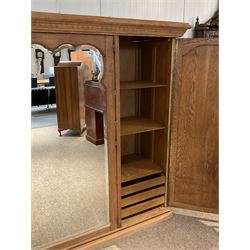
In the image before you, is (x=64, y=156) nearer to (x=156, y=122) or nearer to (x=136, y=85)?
(x=136, y=85)

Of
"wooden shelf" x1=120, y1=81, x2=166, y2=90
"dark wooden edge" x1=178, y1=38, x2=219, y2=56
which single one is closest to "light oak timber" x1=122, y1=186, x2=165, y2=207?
"wooden shelf" x1=120, y1=81, x2=166, y2=90

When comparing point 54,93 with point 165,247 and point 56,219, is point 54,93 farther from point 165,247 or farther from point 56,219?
point 165,247

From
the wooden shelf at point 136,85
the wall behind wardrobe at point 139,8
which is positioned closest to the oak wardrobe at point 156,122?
the wooden shelf at point 136,85

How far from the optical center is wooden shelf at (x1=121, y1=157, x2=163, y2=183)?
89.9 inches

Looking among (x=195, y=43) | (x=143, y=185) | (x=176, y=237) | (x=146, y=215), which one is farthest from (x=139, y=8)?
(x=176, y=237)

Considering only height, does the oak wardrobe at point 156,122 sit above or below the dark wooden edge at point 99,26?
below

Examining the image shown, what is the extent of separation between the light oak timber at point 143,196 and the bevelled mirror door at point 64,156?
21cm

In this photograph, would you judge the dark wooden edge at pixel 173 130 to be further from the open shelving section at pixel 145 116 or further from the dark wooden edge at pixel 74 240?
the dark wooden edge at pixel 74 240

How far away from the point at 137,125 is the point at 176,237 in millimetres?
1001

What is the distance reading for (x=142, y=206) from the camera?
2330 mm

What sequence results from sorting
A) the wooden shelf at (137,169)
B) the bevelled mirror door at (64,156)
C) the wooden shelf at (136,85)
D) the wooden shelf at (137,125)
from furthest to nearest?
the wooden shelf at (137,169) → the wooden shelf at (137,125) → the wooden shelf at (136,85) → the bevelled mirror door at (64,156)

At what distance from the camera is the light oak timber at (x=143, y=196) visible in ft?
7.30

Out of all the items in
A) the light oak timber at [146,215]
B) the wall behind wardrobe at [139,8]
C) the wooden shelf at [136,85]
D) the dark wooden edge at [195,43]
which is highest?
the wall behind wardrobe at [139,8]
